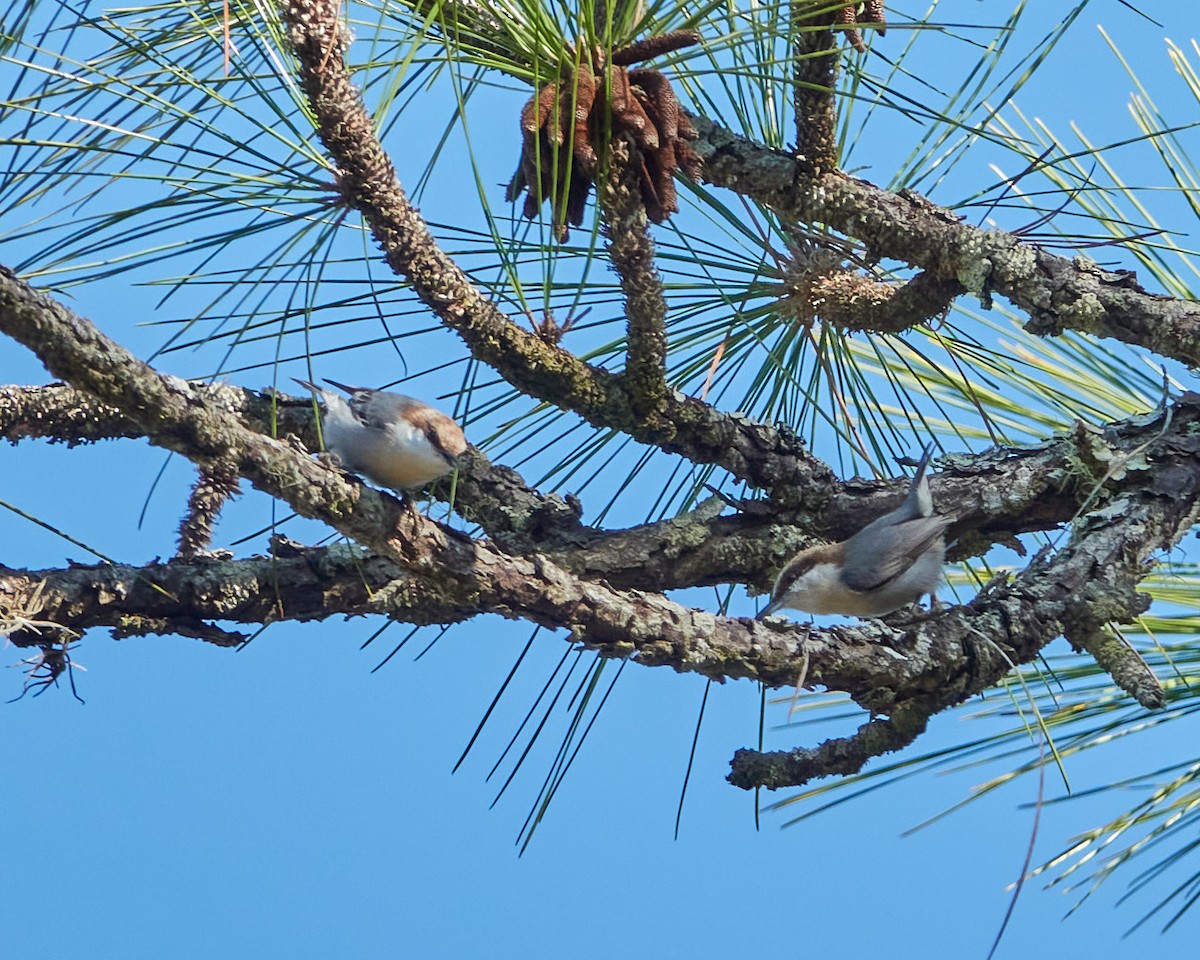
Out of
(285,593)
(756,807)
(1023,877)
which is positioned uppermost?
(285,593)

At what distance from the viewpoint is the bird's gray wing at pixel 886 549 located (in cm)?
165

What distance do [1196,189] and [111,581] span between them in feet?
5.22

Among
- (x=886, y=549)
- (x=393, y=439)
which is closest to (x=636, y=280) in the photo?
(x=393, y=439)

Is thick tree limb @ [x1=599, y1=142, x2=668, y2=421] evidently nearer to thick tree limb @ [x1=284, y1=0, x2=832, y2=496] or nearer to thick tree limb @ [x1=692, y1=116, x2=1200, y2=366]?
thick tree limb @ [x1=284, y1=0, x2=832, y2=496]

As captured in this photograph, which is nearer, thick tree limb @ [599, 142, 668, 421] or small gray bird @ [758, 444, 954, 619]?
thick tree limb @ [599, 142, 668, 421]

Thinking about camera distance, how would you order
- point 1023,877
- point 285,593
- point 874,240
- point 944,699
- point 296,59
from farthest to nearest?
1. point 874,240
2. point 285,593
3. point 944,699
4. point 296,59
5. point 1023,877

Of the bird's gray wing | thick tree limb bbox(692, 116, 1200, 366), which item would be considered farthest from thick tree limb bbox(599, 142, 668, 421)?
the bird's gray wing

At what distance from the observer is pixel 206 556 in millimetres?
1526

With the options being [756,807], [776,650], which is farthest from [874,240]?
[756,807]

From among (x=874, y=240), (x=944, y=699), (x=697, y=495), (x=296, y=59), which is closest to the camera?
(x=296, y=59)

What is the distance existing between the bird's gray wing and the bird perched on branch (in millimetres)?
579

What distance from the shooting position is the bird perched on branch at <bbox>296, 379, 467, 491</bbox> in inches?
62.6

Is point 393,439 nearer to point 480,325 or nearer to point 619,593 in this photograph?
point 480,325

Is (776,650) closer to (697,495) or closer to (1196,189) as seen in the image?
(697,495)
